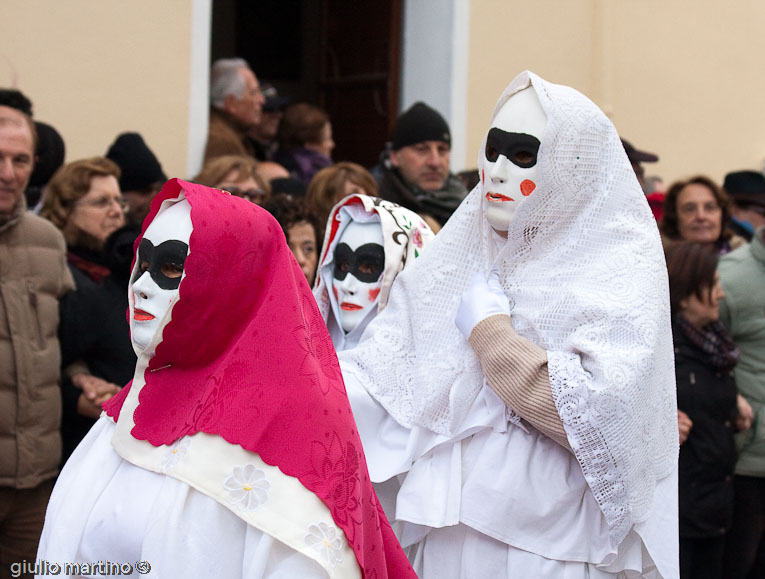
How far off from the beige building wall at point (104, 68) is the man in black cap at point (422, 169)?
129 cm

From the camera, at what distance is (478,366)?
3084mm

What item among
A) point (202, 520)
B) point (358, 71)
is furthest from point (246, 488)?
point (358, 71)

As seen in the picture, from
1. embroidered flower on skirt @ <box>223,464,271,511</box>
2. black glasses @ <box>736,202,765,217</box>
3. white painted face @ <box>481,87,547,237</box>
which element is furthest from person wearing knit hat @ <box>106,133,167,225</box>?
A: black glasses @ <box>736,202,765,217</box>

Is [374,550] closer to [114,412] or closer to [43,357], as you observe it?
[114,412]

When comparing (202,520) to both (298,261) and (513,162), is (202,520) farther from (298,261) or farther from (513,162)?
(298,261)

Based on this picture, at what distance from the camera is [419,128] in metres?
5.95

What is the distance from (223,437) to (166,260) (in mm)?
456

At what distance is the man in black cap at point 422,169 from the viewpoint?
5.73 m

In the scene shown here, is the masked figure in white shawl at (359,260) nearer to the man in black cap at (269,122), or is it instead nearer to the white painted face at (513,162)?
the white painted face at (513,162)

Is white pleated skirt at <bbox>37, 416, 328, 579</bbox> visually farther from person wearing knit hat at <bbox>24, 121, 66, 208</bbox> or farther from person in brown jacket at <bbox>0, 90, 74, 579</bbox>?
person wearing knit hat at <bbox>24, 121, 66, 208</bbox>

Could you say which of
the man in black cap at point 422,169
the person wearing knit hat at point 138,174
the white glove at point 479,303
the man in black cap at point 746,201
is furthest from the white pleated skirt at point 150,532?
the man in black cap at point 746,201

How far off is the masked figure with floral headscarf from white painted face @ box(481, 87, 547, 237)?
0.76m

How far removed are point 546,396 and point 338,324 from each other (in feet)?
3.65

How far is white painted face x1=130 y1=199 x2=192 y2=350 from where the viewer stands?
8.34ft
